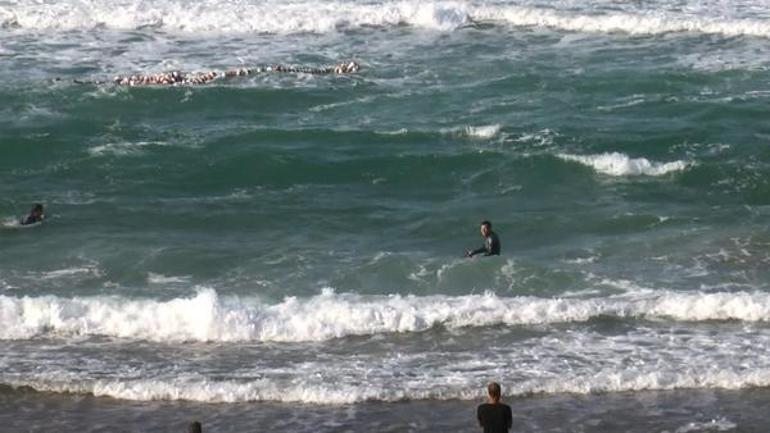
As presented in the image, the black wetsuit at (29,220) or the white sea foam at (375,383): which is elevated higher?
the black wetsuit at (29,220)

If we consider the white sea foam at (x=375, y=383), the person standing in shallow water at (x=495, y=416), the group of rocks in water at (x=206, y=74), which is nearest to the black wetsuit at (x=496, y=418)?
the person standing in shallow water at (x=495, y=416)

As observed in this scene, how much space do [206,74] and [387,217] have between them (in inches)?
454

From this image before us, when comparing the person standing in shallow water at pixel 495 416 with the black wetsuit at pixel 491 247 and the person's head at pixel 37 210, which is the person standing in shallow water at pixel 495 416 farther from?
the person's head at pixel 37 210

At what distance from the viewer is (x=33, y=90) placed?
115ft

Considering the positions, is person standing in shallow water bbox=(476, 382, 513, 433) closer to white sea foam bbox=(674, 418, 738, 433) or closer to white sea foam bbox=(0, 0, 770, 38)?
white sea foam bbox=(674, 418, 738, 433)

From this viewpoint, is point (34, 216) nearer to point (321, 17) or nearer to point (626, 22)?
point (321, 17)

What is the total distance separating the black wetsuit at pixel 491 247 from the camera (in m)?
23.8

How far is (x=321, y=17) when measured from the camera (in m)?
42.9

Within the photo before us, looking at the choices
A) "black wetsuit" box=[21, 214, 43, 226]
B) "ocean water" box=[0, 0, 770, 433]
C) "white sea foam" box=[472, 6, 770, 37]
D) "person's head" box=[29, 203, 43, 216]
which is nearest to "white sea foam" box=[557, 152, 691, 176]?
"ocean water" box=[0, 0, 770, 433]

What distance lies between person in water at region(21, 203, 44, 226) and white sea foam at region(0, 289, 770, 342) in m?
4.65

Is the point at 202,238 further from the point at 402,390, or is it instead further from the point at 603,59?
the point at 603,59

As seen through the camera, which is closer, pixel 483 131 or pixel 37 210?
pixel 37 210

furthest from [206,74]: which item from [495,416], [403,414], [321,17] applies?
[495,416]

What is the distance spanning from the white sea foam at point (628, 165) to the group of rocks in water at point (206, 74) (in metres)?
9.48
